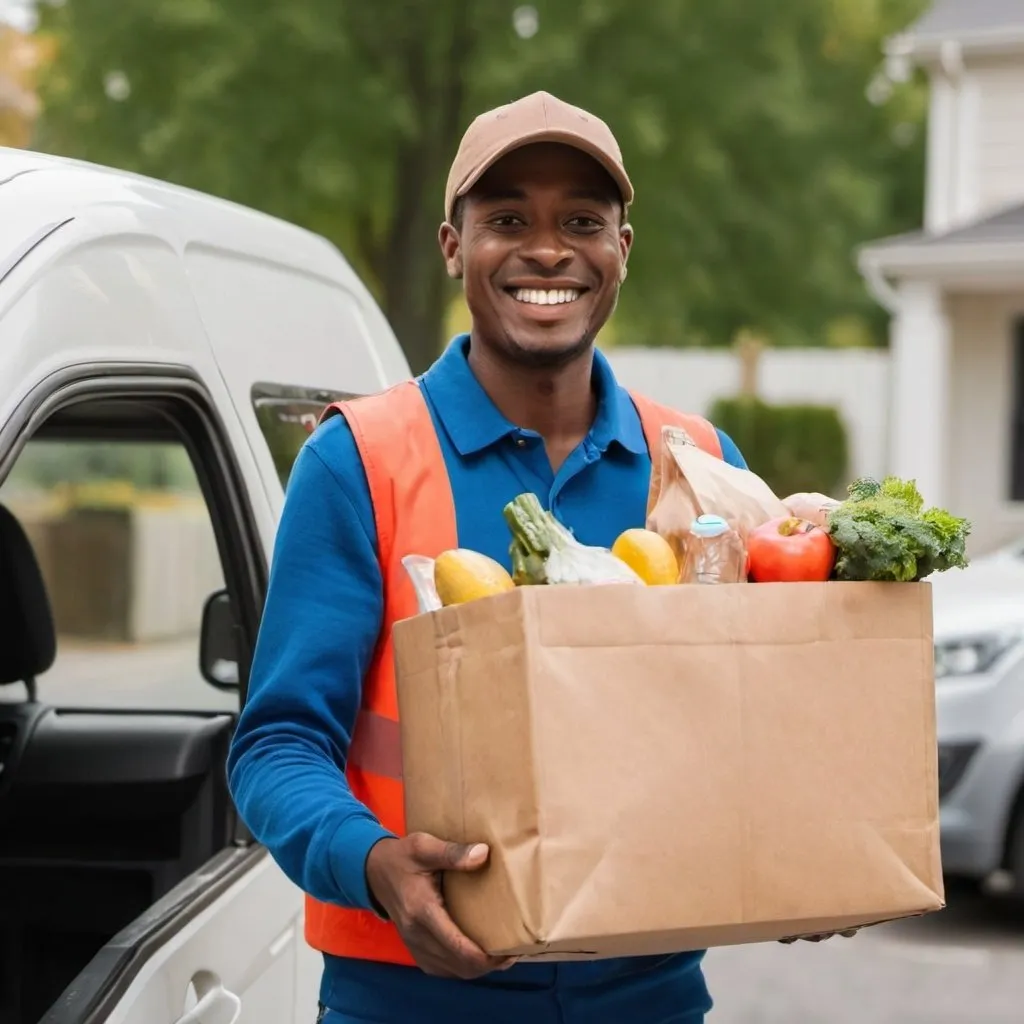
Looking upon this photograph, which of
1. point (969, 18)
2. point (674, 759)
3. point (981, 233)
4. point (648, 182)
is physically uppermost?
point (969, 18)

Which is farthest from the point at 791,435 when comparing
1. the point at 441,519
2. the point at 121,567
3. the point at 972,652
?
the point at 441,519

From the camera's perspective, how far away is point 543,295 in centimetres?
213

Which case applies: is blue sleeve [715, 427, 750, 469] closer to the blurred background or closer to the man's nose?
the man's nose

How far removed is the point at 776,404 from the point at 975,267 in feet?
15.7

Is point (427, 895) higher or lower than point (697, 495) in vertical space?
lower

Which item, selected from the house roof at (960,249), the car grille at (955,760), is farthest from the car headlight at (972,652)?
the house roof at (960,249)

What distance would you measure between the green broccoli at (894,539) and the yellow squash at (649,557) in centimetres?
18

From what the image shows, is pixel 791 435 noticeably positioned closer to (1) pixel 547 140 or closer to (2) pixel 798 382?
(2) pixel 798 382

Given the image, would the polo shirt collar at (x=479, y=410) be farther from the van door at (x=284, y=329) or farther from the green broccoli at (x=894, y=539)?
the van door at (x=284, y=329)

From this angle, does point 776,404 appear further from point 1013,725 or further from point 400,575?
point 400,575

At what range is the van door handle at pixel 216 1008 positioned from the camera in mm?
2336

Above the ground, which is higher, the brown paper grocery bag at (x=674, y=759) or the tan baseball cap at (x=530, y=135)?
the tan baseball cap at (x=530, y=135)

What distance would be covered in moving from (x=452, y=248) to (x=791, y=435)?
17829 mm

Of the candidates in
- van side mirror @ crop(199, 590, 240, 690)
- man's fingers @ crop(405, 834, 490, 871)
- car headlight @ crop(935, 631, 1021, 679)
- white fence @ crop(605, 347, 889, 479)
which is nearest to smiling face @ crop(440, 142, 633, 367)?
man's fingers @ crop(405, 834, 490, 871)
